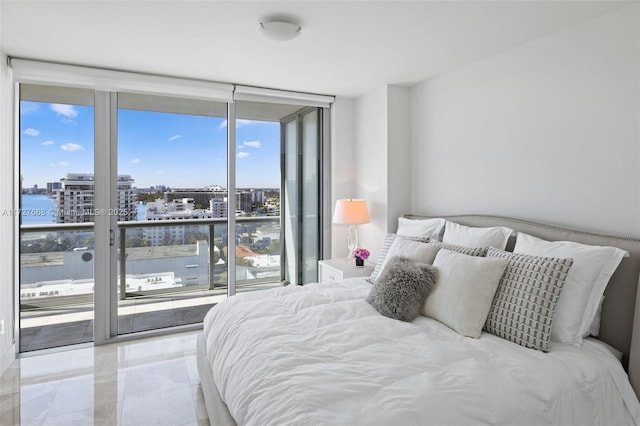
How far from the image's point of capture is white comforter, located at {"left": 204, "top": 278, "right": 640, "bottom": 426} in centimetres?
134

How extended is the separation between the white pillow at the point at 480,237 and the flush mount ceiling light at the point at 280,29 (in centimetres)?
184

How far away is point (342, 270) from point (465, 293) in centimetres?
163

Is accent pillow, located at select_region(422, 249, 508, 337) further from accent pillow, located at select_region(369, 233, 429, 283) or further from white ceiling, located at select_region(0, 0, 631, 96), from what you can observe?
white ceiling, located at select_region(0, 0, 631, 96)

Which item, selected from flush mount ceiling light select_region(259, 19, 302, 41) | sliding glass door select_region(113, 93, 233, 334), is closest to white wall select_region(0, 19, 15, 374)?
sliding glass door select_region(113, 93, 233, 334)

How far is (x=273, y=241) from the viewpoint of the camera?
425cm

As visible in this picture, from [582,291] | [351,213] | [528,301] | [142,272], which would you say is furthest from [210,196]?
[582,291]

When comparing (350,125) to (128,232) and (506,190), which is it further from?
(128,232)

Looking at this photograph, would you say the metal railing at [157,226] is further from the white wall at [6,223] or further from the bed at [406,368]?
the bed at [406,368]

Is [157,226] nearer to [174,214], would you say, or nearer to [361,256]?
[174,214]

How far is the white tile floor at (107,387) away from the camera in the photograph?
7.58 ft

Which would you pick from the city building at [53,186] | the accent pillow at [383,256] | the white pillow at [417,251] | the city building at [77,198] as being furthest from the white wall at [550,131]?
the city building at [53,186]

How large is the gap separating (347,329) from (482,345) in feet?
2.20

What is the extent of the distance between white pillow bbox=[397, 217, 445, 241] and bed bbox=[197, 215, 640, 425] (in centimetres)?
86

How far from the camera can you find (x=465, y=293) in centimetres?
204
